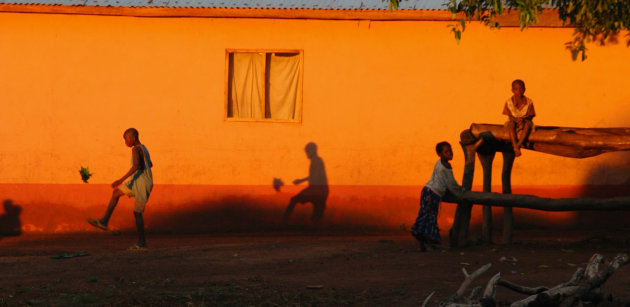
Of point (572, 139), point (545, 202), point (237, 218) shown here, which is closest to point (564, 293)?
point (545, 202)

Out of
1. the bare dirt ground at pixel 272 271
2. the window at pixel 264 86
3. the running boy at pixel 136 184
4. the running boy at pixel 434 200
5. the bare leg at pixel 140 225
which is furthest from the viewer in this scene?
the window at pixel 264 86

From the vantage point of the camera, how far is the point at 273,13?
13.3 m

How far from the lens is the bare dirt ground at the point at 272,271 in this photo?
24.6 ft

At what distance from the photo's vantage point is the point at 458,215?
1052cm

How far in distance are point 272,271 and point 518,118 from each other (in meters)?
3.28

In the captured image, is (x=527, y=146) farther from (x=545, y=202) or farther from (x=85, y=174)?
(x=85, y=174)

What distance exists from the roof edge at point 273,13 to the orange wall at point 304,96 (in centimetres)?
35

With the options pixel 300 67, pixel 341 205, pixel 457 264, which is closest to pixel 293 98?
pixel 300 67

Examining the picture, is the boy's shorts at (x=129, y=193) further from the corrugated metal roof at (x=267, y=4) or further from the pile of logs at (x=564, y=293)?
the pile of logs at (x=564, y=293)

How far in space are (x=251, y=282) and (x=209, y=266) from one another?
1366 millimetres

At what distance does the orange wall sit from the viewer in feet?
44.9

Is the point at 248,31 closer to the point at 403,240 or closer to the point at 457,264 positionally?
the point at 403,240

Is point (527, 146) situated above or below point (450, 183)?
above

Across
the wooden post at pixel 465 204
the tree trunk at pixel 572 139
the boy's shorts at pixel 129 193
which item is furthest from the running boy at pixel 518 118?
the boy's shorts at pixel 129 193
